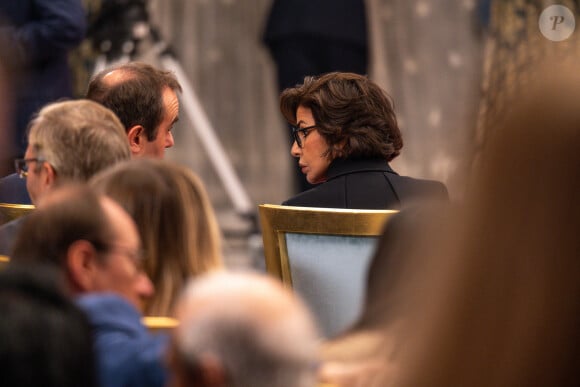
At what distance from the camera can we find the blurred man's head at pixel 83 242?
1.89 metres

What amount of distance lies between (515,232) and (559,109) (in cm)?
15

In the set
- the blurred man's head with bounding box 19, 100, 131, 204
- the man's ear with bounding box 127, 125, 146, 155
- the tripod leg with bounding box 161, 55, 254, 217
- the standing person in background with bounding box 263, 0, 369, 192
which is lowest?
the tripod leg with bounding box 161, 55, 254, 217

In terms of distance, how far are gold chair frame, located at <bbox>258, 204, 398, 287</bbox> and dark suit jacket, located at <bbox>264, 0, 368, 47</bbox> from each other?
3.64 m

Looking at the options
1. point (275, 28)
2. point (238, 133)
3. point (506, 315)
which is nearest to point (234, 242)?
point (238, 133)

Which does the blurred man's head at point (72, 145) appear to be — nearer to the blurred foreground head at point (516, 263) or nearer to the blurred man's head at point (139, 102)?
the blurred man's head at point (139, 102)

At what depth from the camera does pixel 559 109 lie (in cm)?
143

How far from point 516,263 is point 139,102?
95.3 inches

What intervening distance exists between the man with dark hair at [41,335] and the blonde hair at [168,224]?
701mm

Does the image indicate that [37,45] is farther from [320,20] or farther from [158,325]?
[158,325]

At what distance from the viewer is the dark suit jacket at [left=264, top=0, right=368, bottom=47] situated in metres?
6.62

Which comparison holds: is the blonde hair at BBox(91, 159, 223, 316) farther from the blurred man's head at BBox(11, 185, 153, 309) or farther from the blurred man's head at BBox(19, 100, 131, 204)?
the blurred man's head at BBox(19, 100, 131, 204)

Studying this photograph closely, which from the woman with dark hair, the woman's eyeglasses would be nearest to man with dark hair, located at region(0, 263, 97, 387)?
the woman with dark hair

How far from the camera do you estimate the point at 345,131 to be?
3719 mm

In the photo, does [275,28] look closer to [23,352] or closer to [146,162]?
→ [146,162]
